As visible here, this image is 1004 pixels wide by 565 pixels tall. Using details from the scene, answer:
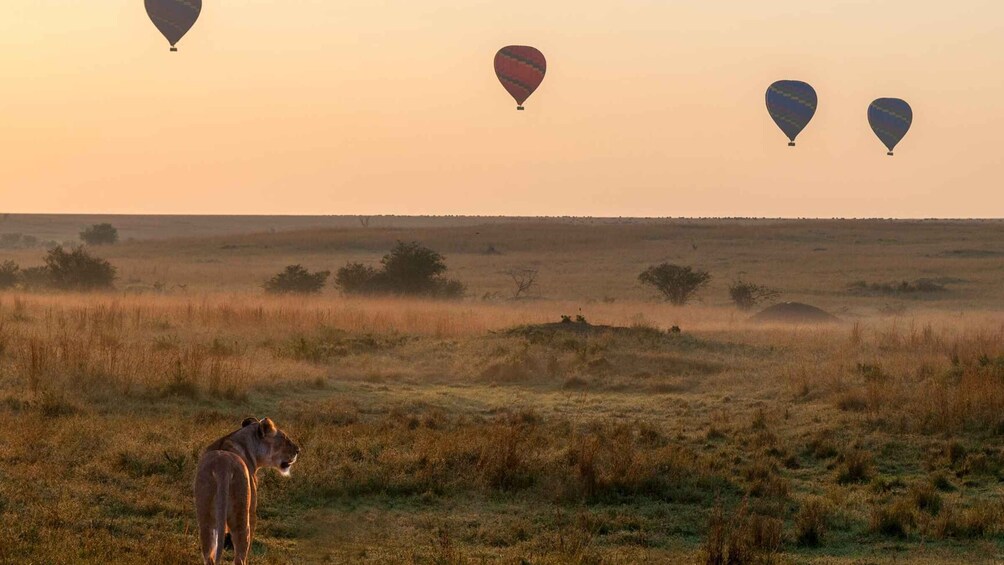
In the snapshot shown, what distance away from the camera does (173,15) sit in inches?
1697

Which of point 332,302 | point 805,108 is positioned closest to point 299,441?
point 332,302

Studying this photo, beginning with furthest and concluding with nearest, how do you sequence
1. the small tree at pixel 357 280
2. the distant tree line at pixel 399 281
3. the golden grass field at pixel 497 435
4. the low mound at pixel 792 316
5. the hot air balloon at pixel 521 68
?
the small tree at pixel 357 280
the distant tree line at pixel 399 281
the hot air balloon at pixel 521 68
the low mound at pixel 792 316
the golden grass field at pixel 497 435

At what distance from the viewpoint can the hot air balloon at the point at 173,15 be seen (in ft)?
141

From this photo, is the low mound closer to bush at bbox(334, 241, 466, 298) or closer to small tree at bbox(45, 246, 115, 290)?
bush at bbox(334, 241, 466, 298)

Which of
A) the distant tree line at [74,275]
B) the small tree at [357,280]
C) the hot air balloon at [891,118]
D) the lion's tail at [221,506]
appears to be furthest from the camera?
the hot air balloon at [891,118]

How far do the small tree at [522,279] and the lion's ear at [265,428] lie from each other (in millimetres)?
50950

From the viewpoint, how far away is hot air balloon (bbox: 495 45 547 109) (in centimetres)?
5062

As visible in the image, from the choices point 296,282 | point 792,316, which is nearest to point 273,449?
point 792,316

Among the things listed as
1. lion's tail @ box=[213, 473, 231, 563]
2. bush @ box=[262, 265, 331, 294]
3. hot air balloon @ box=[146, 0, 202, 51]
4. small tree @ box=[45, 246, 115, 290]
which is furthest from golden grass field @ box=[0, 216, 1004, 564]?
bush @ box=[262, 265, 331, 294]

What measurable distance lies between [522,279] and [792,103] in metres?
18.4

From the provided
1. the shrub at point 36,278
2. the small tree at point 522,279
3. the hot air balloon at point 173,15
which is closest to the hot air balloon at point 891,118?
the small tree at point 522,279

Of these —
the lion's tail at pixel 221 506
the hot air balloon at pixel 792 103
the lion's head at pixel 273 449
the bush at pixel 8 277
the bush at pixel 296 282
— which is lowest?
the bush at pixel 8 277

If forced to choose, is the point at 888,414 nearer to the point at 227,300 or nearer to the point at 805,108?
the point at 227,300

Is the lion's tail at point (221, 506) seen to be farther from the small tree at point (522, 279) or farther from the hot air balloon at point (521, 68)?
the small tree at point (522, 279)
